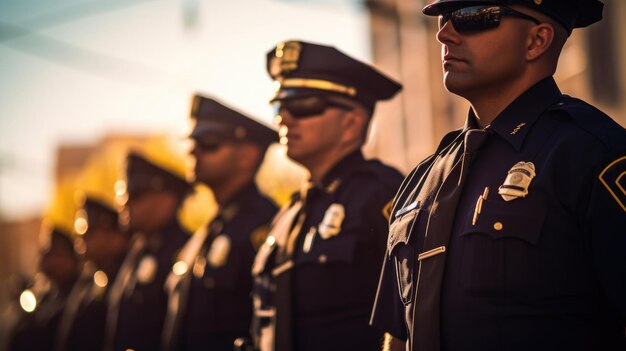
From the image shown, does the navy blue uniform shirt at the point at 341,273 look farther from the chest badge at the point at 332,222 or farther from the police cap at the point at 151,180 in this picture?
the police cap at the point at 151,180

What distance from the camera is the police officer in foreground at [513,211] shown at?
323 centimetres

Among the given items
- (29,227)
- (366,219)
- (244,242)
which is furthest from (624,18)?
(29,227)

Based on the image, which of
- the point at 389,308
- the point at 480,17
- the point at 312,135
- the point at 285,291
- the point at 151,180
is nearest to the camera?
the point at 480,17

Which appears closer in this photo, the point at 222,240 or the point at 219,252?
the point at 219,252

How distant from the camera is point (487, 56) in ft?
12.1

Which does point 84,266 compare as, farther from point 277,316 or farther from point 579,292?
point 579,292

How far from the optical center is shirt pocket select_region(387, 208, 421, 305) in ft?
12.3

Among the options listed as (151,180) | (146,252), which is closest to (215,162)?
(146,252)

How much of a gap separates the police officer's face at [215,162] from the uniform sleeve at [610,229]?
4867 millimetres

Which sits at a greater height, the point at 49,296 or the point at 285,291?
the point at 285,291

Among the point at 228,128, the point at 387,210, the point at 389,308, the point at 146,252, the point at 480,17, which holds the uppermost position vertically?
the point at 480,17

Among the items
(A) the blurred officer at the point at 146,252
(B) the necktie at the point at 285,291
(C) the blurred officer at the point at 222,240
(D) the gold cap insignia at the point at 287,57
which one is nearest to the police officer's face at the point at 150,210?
(A) the blurred officer at the point at 146,252

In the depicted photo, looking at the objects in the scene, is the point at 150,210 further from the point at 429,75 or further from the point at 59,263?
the point at 429,75

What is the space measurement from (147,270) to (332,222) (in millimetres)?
4167
